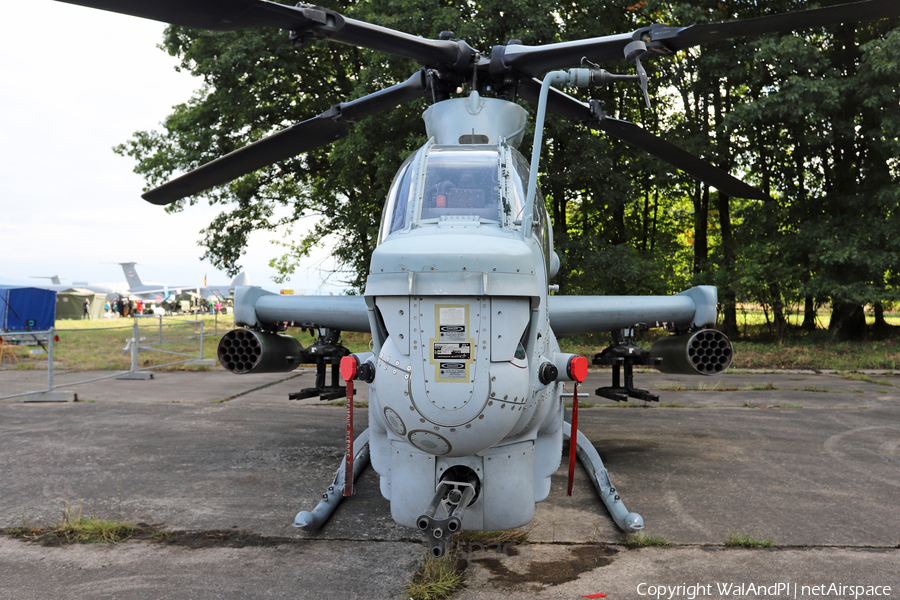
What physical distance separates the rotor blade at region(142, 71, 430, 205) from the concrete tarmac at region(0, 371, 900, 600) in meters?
2.82

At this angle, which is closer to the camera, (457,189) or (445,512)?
(445,512)

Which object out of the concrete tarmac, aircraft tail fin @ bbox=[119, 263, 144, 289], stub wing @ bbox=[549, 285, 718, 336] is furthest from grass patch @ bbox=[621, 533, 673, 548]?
aircraft tail fin @ bbox=[119, 263, 144, 289]

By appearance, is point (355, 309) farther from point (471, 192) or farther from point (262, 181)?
point (262, 181)

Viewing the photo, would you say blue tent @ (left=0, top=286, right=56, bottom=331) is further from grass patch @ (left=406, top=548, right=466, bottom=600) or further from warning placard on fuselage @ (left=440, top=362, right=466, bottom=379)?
warning placard on fuselage @ (left=440, top=362, right=466, bottom=379)

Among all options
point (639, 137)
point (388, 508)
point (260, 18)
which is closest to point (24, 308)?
point (388, 508)

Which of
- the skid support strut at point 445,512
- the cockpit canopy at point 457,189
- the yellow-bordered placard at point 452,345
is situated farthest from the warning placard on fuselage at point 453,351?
the cockpit canopy at point 457,189

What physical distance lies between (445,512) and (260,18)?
3183mm

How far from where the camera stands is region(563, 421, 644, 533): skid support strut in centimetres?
458

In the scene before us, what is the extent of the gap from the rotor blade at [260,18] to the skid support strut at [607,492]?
3.85 m

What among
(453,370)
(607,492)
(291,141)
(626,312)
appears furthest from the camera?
(291,141)

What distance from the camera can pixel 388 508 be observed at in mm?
5320

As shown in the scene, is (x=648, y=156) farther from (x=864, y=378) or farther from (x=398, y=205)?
(x=398, y=205)

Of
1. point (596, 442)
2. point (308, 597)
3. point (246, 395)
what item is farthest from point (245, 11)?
point (246, 395)

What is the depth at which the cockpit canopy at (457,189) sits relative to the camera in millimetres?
4176
